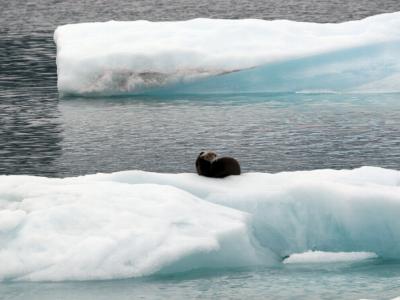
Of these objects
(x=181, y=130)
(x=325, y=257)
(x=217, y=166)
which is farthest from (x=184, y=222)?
(x=181, y=130)

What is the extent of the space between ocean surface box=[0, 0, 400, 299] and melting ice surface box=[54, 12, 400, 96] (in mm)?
217

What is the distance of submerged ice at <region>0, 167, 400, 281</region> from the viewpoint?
9.77 metres

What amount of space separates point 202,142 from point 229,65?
3.35 metres

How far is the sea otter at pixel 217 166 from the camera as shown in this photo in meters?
11.6

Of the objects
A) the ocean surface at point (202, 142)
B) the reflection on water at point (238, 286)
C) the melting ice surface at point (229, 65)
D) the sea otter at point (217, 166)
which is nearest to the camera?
the reflection on water at point (238, 286)

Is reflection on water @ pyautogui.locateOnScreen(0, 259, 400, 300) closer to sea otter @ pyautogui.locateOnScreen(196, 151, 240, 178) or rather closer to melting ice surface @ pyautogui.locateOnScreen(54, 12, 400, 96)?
sea otter @ pyautogui.locateOnScreen(196, 151, 240, 178)

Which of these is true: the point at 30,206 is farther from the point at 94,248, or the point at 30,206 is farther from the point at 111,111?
the point at 111,111

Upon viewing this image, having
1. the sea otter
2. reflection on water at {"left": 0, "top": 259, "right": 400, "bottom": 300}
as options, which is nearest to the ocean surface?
reflection on water at {"left": 0, "top": 259, "right": 400, "bottom": 300}

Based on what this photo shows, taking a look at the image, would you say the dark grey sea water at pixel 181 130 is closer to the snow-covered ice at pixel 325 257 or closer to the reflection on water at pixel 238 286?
the snow-covered ice at pixel 325 257

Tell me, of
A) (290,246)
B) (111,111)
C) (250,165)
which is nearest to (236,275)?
(290,246)

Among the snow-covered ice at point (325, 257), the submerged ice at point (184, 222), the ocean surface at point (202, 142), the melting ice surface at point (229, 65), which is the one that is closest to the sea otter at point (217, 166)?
the submerged ice at point (184, 222)

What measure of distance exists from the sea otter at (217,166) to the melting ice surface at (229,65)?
7.75 metres

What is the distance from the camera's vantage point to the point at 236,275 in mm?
10016

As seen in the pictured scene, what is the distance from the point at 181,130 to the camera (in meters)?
17.3
